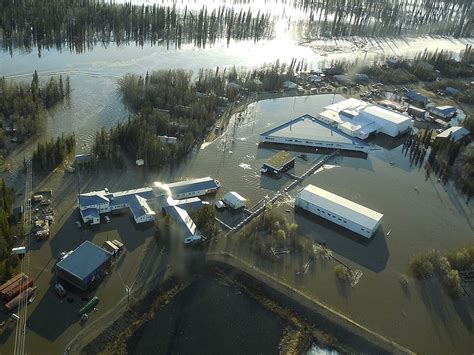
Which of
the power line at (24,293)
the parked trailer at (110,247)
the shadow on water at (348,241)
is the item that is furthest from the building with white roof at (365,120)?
the power line at (24,293)

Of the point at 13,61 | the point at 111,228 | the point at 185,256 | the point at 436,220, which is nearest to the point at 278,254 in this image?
the point at 185,256

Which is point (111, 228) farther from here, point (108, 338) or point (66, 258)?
point (108, 338)

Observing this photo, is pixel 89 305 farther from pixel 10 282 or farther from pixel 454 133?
pixel 454 133

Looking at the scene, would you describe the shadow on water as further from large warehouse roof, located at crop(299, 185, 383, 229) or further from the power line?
the power line

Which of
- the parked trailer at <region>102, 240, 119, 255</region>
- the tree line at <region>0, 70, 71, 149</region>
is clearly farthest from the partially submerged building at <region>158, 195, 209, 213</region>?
the tree line at <region>0, 70, 71, 149</region>

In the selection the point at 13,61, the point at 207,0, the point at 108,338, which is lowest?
the point at 108,338
